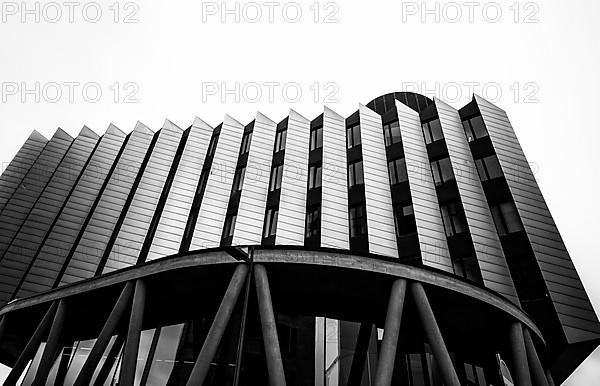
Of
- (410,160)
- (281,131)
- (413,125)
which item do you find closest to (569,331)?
(410,160)

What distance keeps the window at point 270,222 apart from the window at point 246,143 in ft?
24.5

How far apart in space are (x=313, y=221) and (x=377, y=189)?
466 cm

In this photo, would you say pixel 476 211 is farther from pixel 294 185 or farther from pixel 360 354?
pixel 360 354

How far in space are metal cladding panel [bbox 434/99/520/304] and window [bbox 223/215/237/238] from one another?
1497 cm

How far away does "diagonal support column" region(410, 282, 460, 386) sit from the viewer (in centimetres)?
1235

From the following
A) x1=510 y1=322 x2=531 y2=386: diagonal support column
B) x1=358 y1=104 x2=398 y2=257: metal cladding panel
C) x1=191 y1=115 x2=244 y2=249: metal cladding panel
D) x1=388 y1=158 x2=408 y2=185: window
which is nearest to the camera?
x1=510 y1=322 x2=531 y2=386: diagonal support column

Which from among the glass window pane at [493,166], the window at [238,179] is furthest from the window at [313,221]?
the glass window pane at [493,166]

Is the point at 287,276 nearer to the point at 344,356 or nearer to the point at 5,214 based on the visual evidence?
the point at 344,356

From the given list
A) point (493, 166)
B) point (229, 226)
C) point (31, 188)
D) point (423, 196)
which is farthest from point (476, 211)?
point (31, 188)

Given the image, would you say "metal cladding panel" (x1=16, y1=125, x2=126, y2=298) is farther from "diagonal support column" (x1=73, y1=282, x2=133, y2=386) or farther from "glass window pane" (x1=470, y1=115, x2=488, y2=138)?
"glass window pane" (x1=470, y1=115, x2=488, y2=138)

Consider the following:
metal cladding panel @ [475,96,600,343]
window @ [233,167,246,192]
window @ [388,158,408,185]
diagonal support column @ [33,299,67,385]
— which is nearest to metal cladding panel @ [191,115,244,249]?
window @ [233,167,246,192]

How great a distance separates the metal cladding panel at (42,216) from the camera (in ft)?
98.6

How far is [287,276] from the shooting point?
1478 centimetres

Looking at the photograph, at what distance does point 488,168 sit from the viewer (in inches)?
1053
